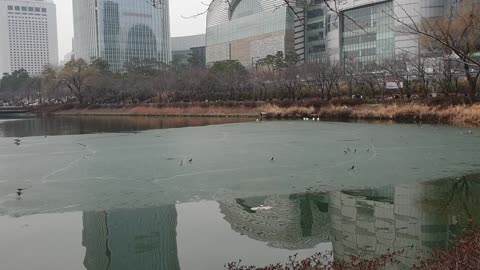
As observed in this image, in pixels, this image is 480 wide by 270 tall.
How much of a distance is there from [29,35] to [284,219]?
130m

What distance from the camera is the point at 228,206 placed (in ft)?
29.9

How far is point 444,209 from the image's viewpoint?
27.4 feet

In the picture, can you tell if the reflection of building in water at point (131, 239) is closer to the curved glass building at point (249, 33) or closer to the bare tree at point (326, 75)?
the bare tree at point (326, 75)

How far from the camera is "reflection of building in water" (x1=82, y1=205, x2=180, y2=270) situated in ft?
20.7

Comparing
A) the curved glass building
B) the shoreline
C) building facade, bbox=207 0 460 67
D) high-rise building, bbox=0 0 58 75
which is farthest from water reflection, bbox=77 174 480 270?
high-rise building, bbox=0 0 58 75

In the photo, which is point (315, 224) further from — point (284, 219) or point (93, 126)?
point (93, 126)

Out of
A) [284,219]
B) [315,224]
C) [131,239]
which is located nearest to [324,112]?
[284,219]

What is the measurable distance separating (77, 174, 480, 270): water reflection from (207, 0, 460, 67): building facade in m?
47.7

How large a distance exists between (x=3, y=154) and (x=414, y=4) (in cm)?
5781

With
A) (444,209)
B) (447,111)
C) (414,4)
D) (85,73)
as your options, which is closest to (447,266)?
(444,209)

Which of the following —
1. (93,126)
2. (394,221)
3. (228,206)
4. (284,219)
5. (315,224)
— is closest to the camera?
(394,221)

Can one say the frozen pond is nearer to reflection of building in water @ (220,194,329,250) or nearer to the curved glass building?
reflection of building in water @ (220,194,329,250)

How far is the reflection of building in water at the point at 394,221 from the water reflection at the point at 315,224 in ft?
0.04

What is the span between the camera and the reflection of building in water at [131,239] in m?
6.31
